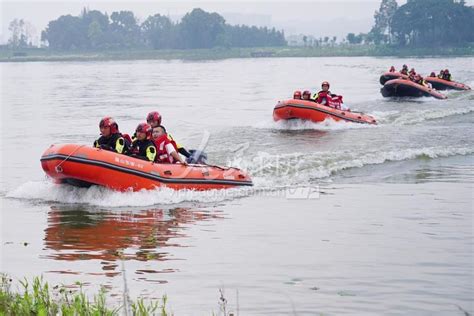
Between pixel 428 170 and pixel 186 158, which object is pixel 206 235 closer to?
pixel 186 158

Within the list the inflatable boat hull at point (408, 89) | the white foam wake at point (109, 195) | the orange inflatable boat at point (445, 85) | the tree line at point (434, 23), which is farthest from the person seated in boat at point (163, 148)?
the tree line at point (434, 23)

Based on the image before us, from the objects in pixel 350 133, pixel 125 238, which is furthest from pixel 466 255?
pixel 350 133

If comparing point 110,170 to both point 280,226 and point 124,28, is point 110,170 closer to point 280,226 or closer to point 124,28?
point 280,226

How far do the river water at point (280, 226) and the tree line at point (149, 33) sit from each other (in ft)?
438

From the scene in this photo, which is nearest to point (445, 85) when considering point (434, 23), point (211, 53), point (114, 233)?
point (114, 233)

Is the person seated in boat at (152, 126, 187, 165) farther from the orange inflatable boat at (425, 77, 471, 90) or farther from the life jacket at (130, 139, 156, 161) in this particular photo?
the orange inflatable boat at (425, 77, 471, 90)

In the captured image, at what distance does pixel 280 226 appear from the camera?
43.2ft

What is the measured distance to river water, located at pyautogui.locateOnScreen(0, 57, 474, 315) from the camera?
9500 mm

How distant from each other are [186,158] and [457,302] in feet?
28.8

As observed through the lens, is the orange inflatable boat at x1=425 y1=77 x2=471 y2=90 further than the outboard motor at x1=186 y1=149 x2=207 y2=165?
Yes

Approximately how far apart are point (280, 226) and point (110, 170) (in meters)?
3.63

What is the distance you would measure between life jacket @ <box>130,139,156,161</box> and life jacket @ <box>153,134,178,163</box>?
35cm

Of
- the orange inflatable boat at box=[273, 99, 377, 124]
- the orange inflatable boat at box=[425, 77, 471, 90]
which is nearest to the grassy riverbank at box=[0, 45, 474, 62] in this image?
the orange inflatable boat at box=[425, 77, 471, 90]

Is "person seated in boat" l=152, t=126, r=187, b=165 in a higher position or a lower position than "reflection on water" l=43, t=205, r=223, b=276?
higher
